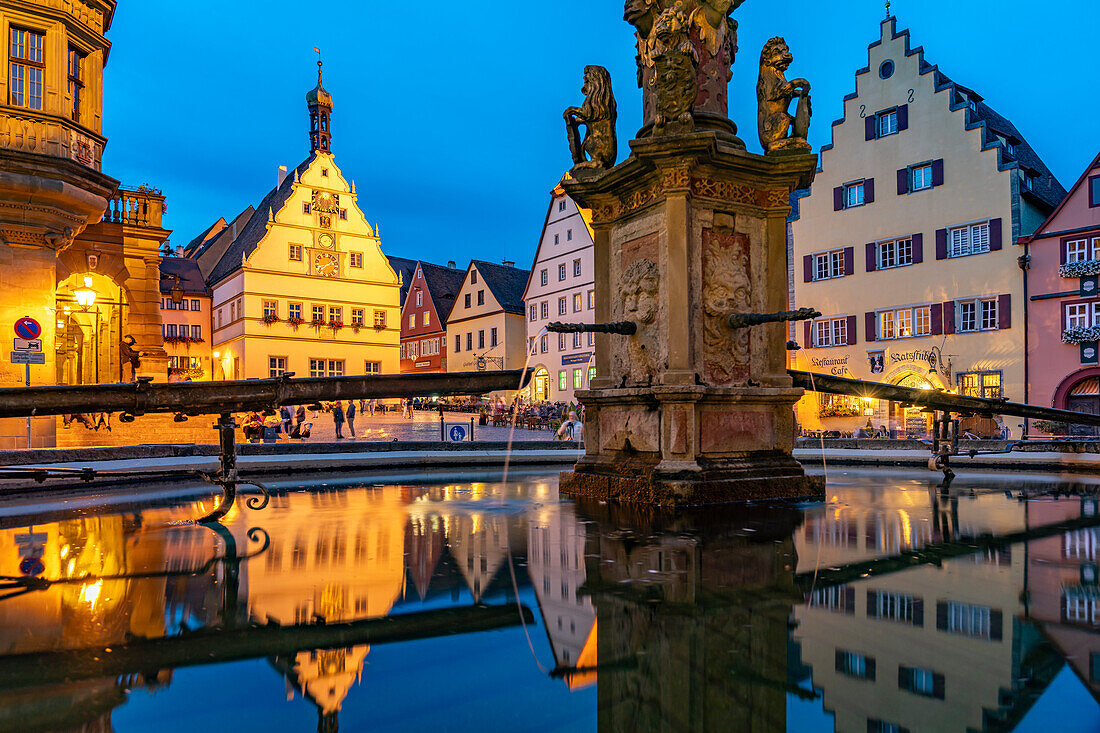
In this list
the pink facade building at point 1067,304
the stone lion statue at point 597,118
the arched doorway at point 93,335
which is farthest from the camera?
the pink facade building at point 1067,304

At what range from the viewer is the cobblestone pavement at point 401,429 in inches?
1007

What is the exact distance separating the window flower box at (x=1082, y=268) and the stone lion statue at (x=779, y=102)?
2415 centimetres

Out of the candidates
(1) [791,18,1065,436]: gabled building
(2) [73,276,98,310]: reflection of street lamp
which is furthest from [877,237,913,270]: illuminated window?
(2) [73,276,98,310]: reflection of street lamp

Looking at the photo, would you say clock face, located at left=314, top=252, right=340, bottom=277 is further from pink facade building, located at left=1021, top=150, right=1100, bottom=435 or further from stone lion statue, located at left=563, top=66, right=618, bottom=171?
stone lion statue, located at left=563, top=66, right=618, bottom=171

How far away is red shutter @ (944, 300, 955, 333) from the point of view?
93.3 ft

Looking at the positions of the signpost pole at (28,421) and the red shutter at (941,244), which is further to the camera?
the red shutter at (941,244)

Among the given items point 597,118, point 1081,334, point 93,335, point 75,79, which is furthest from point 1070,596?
point 1081,334

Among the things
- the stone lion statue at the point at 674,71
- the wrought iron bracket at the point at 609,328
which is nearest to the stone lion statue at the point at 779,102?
the stone lion statue at the point at 674,71

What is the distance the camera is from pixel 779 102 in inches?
289

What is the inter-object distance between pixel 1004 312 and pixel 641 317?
86.3 feet

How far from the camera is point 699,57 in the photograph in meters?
7.15

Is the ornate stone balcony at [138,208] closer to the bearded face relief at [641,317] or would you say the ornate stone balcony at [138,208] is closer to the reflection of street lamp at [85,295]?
the reflection of street lamp at [85,295]

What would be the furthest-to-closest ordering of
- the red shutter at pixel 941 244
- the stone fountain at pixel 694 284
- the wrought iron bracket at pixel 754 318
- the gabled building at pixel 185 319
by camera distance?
the gabled building at pixel 185 319, the red shutter at pixel 941 244, the stone fountain at pixel 694 284, the wrought iron bracket at pixel 754 318

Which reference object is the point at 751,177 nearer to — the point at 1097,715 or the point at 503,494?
the point at 503,494
